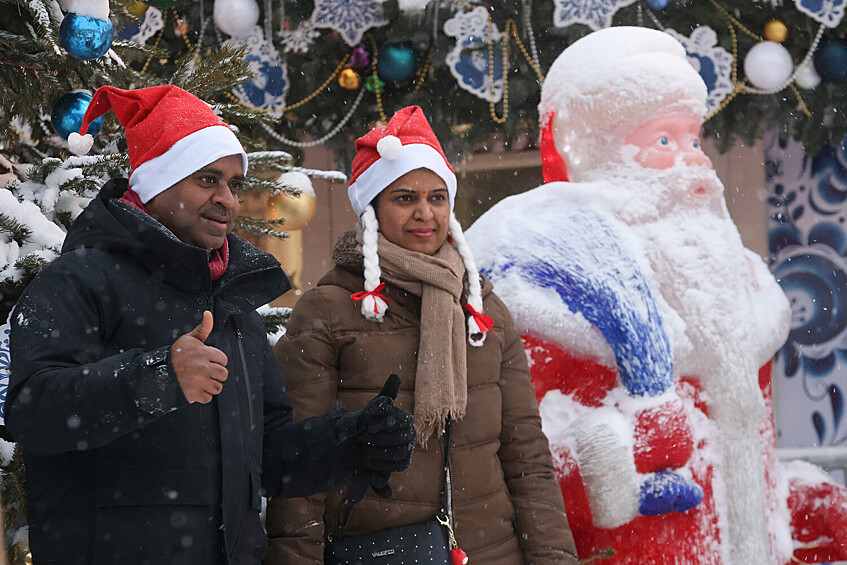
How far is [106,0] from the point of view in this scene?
1.99 m

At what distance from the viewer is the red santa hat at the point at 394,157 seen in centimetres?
216

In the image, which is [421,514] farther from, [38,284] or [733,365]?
[733,365]

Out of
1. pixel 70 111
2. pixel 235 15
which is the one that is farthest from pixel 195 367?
pixel 235 15

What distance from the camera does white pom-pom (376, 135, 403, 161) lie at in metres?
2.15

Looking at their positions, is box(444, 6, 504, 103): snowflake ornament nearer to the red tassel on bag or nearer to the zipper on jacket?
the red tassel on bag

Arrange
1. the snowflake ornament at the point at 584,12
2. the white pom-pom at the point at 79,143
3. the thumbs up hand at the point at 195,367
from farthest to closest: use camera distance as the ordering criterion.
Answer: the snowflake ornament at the point at 584,12 < the white pom-pom at the point at 79,143 < the thumbs up hand at the point at 195,367

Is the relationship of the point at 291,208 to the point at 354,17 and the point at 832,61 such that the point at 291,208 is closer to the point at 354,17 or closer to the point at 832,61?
the point at 354,17

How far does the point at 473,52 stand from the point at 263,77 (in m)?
1.02

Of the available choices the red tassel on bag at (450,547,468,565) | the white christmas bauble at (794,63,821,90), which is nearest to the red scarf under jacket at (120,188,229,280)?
the red tassel on bag at (450,547,468,565)

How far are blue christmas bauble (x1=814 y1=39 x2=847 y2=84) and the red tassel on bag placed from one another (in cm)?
330

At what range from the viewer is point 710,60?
4062 millimetres

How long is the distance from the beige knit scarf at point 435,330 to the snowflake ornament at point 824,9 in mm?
→ 2672

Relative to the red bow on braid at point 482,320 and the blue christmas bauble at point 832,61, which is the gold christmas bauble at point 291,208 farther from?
the blue christmas bauble at point 832,61

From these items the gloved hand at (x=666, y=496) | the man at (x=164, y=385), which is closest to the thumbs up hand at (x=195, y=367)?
the man at (x=164, y=385)
